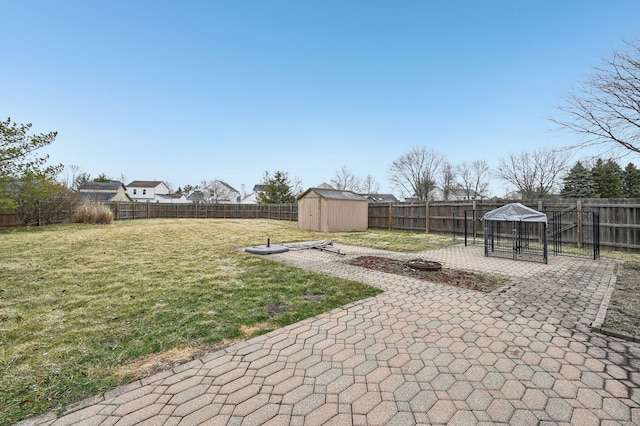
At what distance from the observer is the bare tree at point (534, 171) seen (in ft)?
90.3

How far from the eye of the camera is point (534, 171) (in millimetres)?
28922

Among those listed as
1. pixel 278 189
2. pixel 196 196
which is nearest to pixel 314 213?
pixel 278 189

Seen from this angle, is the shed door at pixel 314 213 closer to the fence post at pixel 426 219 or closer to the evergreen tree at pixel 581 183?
the fence post at pixel 426 219

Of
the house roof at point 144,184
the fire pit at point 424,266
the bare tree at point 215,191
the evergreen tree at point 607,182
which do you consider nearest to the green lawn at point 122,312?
the fire pit at point 424,266

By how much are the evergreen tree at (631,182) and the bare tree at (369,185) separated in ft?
99.9

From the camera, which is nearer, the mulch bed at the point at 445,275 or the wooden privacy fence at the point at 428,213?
the mulch bed at the point at 445,275

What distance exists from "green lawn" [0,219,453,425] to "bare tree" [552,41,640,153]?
6.33m

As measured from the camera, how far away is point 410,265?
6.13m

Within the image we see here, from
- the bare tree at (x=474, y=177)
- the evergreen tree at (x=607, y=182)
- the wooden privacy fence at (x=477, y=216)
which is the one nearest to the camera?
the wooden privacy fence at (x=477, y=216)

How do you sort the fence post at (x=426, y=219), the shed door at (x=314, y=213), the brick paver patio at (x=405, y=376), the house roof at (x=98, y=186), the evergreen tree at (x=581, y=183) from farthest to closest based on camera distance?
the house roof at (x=98, y=186) → the evergreen tree at (x=581, y=183) → the shed door at (x=314, y=213) → the fence post at (x=426, y=219) → the brick paver patio at (x=405, y=376)

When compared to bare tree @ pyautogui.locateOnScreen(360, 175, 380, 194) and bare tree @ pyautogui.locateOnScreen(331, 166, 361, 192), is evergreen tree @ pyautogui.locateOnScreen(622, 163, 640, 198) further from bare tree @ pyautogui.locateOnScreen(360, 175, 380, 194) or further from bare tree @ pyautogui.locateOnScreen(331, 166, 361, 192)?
bare tree @ pyautogui.locateOnScreen(331, 166, 361, 192)

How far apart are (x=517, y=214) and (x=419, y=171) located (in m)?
30.6

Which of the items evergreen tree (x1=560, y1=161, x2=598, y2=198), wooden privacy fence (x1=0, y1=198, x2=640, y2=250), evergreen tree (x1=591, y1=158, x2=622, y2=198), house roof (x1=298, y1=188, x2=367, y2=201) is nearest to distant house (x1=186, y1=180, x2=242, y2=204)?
wooden privacy fence (x1=0, y1=198, x2=640, y2=250)

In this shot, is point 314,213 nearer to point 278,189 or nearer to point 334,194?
point 334,194
